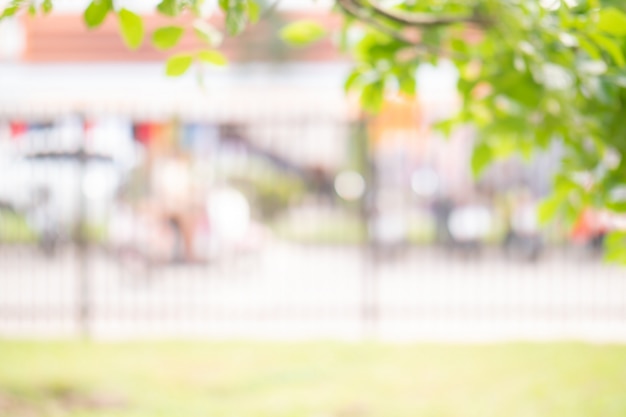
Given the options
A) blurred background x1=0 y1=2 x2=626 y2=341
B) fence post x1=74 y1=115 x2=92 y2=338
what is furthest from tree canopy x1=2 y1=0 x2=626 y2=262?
fence post x1=74 y1=115 x2=92 y2=338

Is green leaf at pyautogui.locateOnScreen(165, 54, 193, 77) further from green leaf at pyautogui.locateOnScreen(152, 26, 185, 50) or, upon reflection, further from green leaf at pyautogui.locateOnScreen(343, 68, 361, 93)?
green leaf at pyautogui.locateOnScreen(343, 68, 361, 93)

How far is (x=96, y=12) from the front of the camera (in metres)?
2.20

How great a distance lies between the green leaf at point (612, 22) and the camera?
6.96 feet

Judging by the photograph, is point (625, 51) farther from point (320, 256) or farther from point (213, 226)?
point (213, 226)

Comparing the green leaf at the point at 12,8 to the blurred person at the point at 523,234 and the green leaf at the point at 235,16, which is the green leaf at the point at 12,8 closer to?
the green leaf at the point at 235,16

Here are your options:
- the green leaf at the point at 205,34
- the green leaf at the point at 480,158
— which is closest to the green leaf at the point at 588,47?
the green leaf at the point at 480,158

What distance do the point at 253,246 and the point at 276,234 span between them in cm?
77

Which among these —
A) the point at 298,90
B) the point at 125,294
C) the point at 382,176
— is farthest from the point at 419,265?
the point at 298,90

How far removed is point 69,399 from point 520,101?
4.11 m

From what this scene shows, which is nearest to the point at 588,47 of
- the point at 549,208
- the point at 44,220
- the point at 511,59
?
the point at 511,59

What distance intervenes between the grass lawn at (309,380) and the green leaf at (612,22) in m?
3.43

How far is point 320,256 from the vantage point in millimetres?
9867

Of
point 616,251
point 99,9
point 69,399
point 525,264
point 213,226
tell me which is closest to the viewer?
point 99,9

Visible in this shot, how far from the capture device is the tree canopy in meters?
2.29
